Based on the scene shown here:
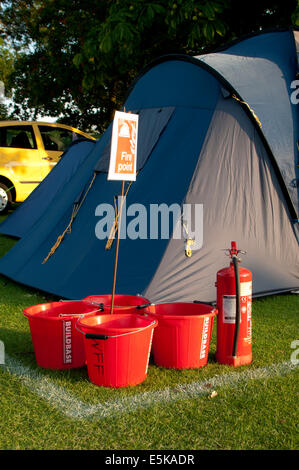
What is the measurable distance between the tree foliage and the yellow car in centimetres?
134

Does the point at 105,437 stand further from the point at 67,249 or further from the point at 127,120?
the point at 67,249

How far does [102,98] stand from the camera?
56.0ft

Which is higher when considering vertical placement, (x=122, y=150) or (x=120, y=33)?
(x=120, y=33)

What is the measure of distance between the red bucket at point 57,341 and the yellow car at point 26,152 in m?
8.31

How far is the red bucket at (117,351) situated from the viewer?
10.4ft

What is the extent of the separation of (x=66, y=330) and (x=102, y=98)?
14465mm

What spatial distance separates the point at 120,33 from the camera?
8820 mm

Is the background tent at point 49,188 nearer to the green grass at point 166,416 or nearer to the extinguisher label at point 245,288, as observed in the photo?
the green grass at point 166,416

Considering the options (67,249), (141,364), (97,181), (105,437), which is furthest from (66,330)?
(97,181)

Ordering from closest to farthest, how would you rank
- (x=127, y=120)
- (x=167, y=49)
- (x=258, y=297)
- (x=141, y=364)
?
(x=141, y=364) < (x=127, y=120) < (x=258, y=297) < (x=167, y=49)

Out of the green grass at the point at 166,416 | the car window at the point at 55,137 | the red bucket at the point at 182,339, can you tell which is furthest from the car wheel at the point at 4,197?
the red bucket at the point at 182,339

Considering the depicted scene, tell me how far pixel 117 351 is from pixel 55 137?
363 inches

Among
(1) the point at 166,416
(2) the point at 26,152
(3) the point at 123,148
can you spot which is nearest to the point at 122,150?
(3) the point at 123,148

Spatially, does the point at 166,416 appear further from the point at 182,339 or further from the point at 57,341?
the point at 57,341
